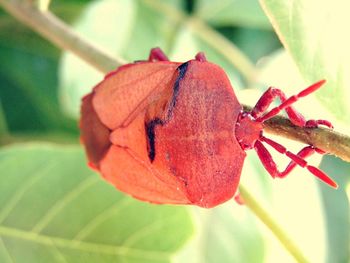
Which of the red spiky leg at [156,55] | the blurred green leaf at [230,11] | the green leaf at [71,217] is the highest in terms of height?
the red spiky leg at [156,55]

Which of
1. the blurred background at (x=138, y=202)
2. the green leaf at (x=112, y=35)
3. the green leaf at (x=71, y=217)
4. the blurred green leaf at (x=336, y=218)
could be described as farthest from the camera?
the blurred green leaf at (x=336, y=218)

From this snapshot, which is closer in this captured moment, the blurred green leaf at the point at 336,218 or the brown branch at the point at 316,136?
the brown branch at the point at 316,136

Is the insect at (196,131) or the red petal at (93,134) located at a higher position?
the insect at (196,131)

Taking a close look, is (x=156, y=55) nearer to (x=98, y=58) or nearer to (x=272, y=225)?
(x=98, y=58)

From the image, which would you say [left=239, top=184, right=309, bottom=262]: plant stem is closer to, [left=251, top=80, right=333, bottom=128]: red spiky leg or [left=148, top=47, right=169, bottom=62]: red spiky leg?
[left=251, top=80, right=333, bottom=128]: red spiky leg

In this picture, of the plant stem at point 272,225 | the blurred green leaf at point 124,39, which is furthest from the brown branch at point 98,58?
the blurred green leaf at point 124,39

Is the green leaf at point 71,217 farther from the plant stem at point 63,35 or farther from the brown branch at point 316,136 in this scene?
the brown branch at point 316,136

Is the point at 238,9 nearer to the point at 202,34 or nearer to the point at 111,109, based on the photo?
the point at 202,34
